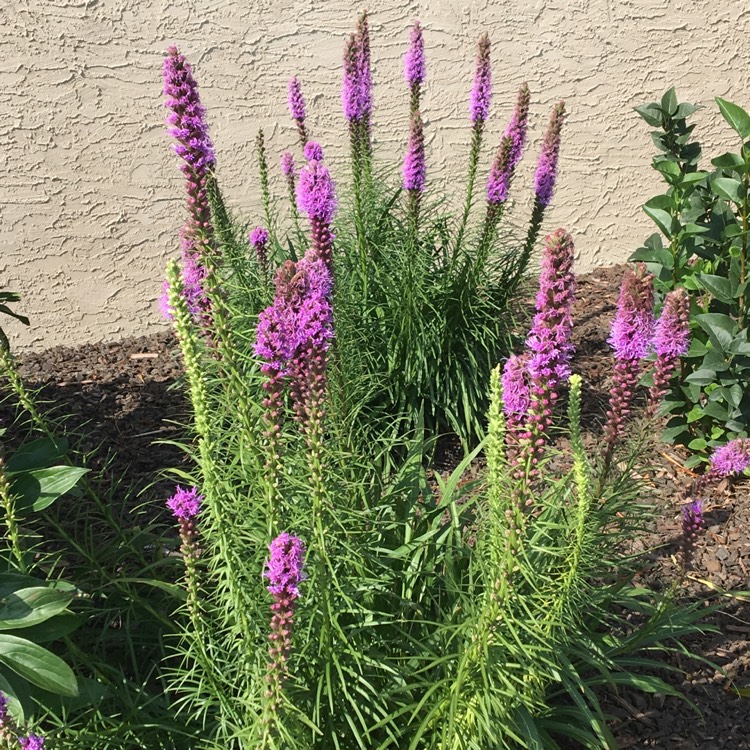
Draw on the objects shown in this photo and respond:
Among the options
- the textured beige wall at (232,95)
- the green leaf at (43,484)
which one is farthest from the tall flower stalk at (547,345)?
the textured beige wall at (232,95)

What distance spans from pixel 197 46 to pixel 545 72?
2592 millimetres

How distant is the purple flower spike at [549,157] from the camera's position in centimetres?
393

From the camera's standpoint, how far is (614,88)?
6.02 meters

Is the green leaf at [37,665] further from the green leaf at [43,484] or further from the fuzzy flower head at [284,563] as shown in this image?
the fuzzy flower head at [284,563]

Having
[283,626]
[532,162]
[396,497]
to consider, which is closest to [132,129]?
[532,162]

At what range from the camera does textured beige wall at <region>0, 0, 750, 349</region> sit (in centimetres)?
515

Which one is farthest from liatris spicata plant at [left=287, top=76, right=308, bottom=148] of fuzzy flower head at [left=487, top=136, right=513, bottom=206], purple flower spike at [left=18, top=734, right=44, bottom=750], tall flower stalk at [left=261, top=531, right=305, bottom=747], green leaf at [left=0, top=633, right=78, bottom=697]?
purple flower spike at [left=18, top=734, right=44, bottom=750]

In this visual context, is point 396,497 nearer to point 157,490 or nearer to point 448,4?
point 157,490

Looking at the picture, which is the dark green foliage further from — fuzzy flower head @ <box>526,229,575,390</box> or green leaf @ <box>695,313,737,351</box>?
fuzzy flower head @ <box>526,229,575,390</box>

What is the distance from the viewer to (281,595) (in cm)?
158

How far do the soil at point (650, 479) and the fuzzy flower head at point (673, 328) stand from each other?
2.30ft

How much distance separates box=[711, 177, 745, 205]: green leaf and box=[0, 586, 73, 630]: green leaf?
3617 millimetres

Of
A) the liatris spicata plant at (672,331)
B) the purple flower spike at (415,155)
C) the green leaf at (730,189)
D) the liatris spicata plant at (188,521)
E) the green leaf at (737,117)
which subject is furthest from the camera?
the purple flower spike at (415,155)

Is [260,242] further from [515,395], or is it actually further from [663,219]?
[663,219]
